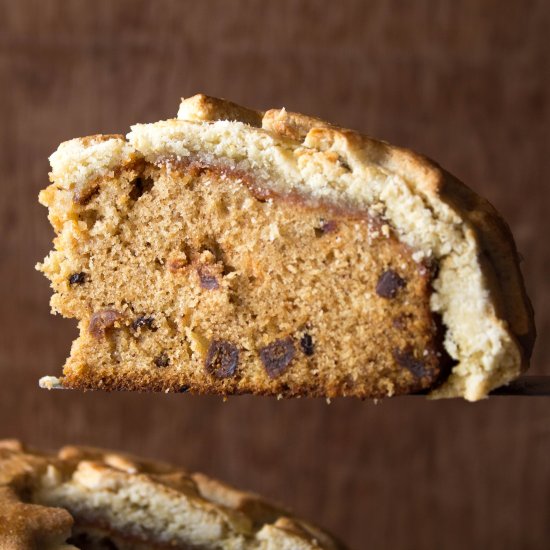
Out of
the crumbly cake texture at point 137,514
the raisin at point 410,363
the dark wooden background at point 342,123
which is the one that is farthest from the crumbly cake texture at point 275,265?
the dark wooden background at point 342,123

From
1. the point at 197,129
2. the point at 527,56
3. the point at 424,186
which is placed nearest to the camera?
the point at 424,186

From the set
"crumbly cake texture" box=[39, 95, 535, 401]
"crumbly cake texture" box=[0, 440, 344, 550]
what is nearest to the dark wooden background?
"crumbly cake texture" box=[0, 440, 344, 550]

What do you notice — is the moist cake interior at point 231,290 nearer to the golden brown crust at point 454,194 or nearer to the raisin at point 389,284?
the raisin at point 389,284

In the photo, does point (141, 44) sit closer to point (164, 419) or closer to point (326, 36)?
point (326, 36)

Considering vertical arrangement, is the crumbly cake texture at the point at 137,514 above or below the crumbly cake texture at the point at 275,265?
below

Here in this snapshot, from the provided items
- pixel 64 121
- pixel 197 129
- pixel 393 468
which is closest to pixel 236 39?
pixel 64 121

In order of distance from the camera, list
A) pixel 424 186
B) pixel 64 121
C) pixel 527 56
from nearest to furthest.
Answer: pixel 424 186 → pixel 527 56 → pixel 64 121

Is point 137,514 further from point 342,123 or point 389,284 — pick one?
point 342,123
